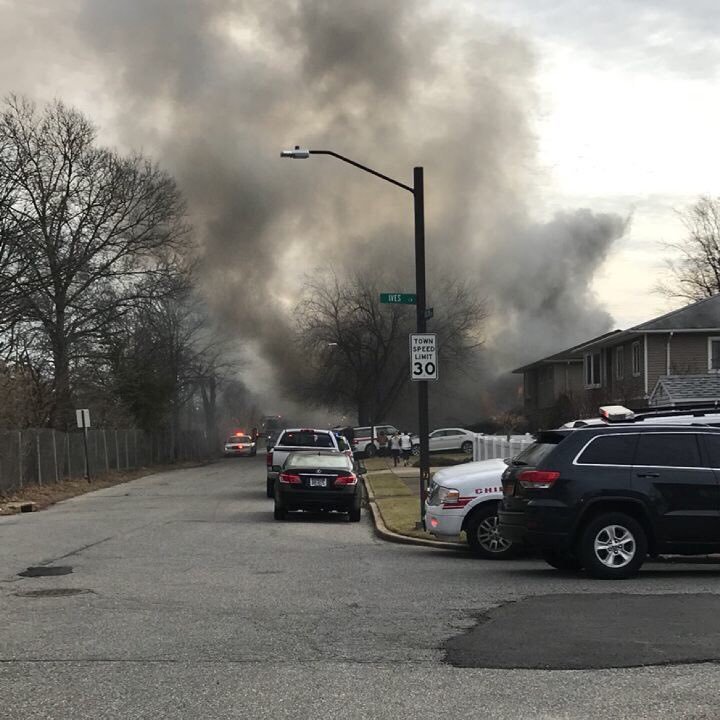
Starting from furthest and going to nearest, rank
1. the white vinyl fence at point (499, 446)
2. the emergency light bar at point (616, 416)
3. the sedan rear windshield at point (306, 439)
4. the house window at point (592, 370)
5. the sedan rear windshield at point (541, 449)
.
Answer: the house window at point (592, 370), the white vinyl fence at point (499, 446), the sedan rear windshield at point (306, 439), the emergency light bar at point (616, 416), the sedan rear windshield at point (541, 449)

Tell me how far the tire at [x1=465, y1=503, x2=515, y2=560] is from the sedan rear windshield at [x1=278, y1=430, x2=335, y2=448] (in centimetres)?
1256

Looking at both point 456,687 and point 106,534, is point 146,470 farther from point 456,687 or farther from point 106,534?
point 456,687

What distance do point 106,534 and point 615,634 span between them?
1062 cm

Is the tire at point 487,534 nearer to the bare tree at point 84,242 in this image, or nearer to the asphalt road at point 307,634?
the asphalt road at point 307,634

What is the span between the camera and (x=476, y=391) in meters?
74.1

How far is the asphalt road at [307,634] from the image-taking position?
18.4 ft

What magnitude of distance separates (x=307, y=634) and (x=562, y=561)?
15.7 ft

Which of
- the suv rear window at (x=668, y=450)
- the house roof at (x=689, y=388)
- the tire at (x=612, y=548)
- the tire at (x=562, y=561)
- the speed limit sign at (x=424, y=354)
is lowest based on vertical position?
the tire at (x=562, y=561)

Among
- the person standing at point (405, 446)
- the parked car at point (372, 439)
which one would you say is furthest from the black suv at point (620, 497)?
the parked car at point (372, 439)

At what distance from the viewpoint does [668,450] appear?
429 inches

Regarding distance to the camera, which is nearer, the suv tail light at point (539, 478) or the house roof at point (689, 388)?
the suv tail light at point (539, 478)

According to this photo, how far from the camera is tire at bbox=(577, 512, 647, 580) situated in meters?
10.4

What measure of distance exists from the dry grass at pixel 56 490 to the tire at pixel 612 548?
15863 millimetres

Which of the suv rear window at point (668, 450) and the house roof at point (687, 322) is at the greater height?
the house roof at point (687, 322)
